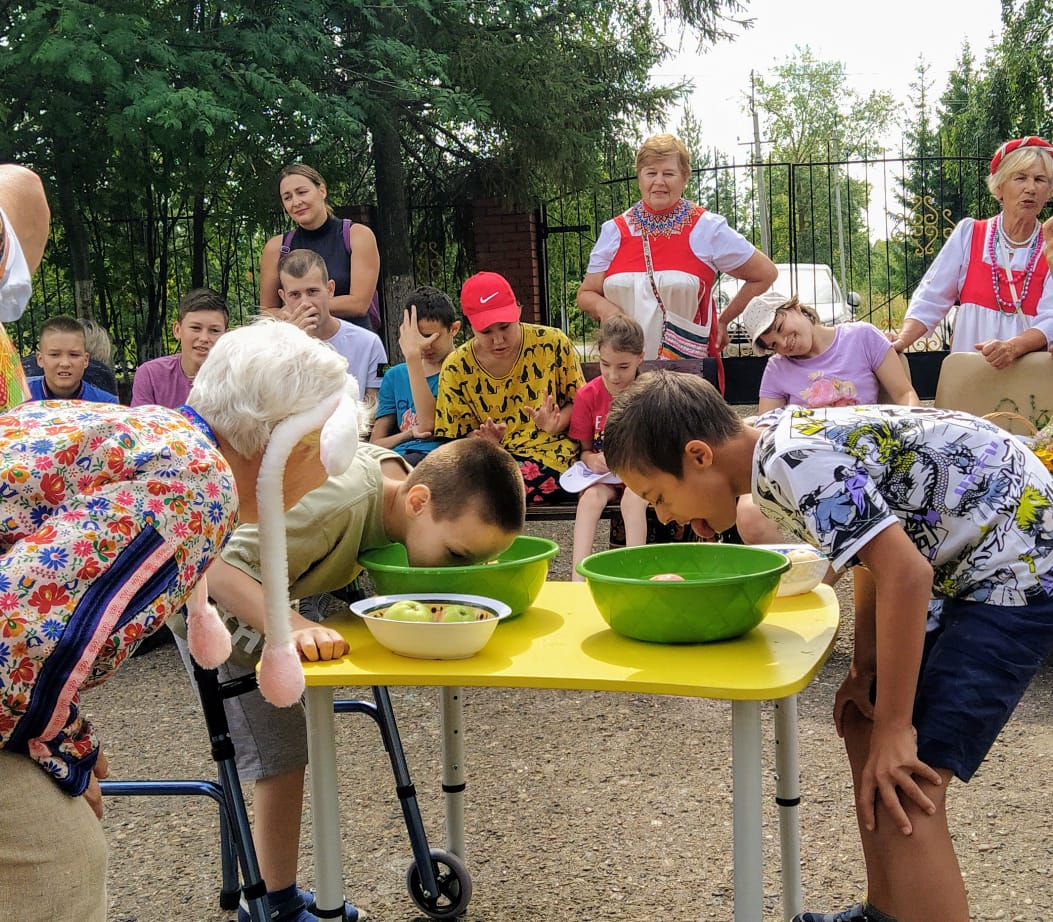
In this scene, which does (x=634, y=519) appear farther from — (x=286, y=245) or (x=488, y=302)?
(x=286, y=245)

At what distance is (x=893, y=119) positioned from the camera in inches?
1382

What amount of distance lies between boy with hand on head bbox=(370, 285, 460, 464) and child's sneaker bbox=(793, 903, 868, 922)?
2.92 metres

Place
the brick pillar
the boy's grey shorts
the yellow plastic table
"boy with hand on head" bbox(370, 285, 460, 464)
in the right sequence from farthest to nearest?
the brick pillar → "boy with hand on head" bbox(370, 285, 460, 464) → the boy's grey shorts → the yellow plastic table

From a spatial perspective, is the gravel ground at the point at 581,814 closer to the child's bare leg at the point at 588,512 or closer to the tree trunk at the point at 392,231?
the child's bare leg at the point at 588,512

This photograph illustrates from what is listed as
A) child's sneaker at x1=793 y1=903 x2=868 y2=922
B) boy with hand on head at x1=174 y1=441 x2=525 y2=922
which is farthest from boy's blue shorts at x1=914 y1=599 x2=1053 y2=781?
boy with hand on head at x1=174 y1=441 x2=525 y2=922

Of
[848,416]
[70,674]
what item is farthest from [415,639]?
Answer: [848,416]

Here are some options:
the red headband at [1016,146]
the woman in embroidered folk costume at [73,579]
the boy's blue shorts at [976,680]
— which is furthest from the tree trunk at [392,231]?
the woman in embroidered folk costume at [73,579]

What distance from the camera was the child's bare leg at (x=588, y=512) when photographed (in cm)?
453

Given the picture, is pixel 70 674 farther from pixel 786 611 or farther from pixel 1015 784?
pixel 1015 784

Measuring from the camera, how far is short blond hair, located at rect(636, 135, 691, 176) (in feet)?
15.5

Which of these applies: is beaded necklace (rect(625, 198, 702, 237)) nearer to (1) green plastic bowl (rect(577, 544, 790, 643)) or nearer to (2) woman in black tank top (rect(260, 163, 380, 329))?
(2) woman in black tank top (rect(260, 163, 380, 329))

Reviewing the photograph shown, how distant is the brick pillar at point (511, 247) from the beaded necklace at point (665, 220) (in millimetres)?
5135

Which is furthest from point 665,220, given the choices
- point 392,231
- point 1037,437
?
point 392,231

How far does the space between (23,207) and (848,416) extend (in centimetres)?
146
